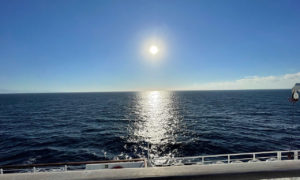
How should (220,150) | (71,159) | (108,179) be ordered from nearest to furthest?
1. (108,179)
2. (71,159)
3. (220,150)

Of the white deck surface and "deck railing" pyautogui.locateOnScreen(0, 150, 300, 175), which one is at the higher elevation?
the white deck surface

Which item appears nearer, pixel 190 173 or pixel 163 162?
pixel 190 173

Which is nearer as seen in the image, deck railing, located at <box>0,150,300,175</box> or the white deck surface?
the white deck surface

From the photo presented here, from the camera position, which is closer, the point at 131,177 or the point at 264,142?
the point at 131,177

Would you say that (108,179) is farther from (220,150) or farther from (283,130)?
(283,130)

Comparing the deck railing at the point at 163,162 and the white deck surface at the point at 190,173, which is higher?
the white deck surface at the point at 190,173

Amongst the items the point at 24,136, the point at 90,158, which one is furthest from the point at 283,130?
the point at 24,136

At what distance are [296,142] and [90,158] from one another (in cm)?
2872

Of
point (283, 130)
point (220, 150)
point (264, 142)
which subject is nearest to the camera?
point (220, 150)

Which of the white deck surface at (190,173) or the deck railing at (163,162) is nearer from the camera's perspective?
the white deck surface at (190,173)

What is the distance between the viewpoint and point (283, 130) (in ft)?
89.5

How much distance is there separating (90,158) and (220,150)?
16.2 metres

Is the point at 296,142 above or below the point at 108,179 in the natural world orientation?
below

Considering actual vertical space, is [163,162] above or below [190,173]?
below
